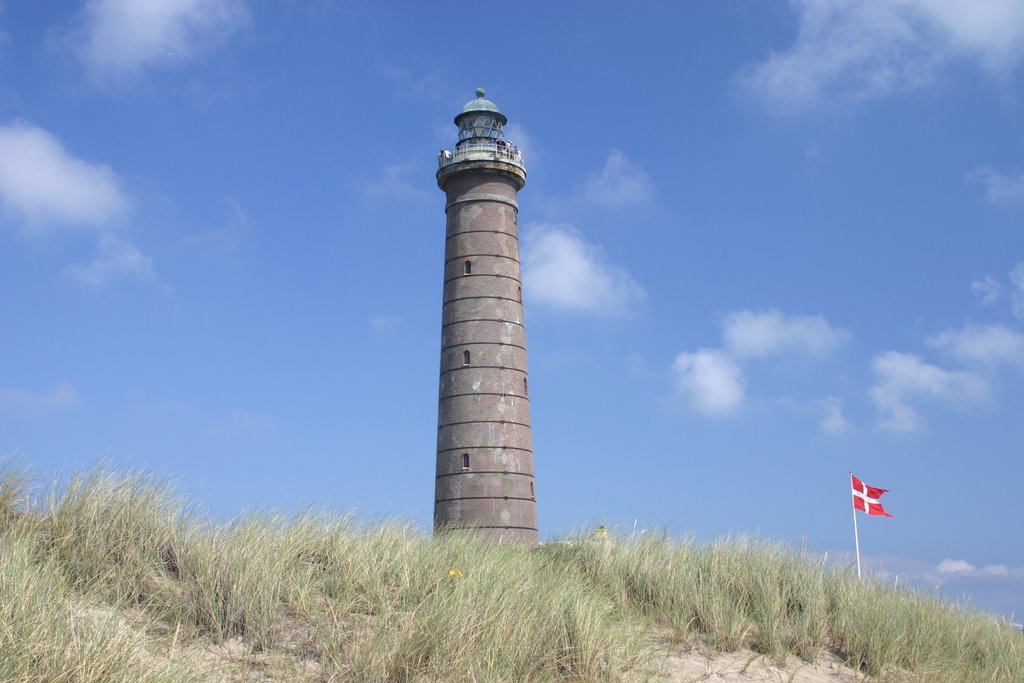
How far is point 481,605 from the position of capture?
850cm

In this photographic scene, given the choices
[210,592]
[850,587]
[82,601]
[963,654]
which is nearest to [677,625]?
[850,587]

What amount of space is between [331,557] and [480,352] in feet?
51.9

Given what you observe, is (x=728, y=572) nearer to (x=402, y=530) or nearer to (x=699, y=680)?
(x=699, y=680)

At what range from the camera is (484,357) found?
25672 millimetres

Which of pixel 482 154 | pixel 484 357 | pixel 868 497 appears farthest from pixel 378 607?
pixel 482 154

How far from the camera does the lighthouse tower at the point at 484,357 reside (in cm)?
2511

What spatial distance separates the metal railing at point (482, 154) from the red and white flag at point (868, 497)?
13.4 m

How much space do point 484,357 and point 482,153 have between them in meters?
6.08

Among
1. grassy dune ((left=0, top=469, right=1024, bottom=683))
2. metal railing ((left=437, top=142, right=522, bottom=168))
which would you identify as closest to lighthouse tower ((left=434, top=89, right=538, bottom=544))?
metal railing ((left=437, top=142, right=522, bottom=168))

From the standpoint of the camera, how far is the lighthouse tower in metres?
25.1

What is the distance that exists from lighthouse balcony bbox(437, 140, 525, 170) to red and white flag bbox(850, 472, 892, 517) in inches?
526

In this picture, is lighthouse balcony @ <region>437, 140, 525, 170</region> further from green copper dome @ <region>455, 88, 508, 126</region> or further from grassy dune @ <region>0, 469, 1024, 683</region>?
grassy dune @ <region>0, 469, 1024, 683</region>

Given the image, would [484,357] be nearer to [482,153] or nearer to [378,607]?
[482,153]

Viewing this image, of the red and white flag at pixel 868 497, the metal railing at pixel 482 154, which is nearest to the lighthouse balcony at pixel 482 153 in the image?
the metal railing at pixel 482 154
